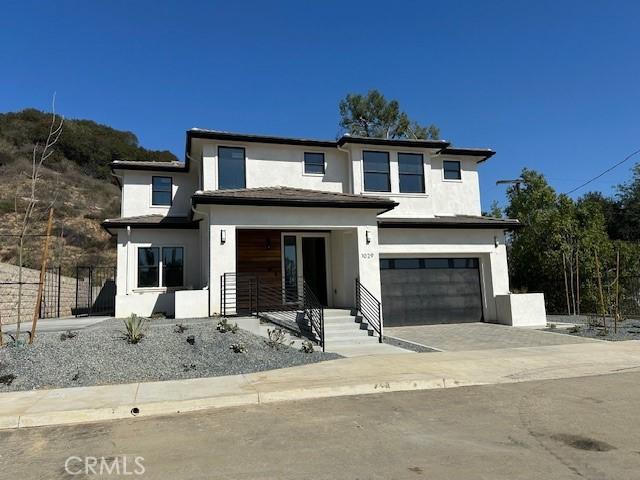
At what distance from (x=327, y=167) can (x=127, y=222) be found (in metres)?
7.77

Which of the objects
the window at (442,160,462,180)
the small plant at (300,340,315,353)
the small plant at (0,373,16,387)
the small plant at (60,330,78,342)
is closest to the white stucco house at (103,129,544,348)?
the window at (442,160,462,180)

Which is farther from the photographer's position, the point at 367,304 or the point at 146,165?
the point at 146,165


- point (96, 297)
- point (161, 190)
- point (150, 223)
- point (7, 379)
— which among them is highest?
point (161, 190)

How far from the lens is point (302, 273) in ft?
55.3

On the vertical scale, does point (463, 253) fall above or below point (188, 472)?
above

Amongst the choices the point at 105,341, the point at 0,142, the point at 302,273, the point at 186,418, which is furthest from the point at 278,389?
the point at 0,142

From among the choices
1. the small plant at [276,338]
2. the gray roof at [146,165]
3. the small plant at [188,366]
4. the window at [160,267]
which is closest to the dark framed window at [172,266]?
the window at [160,267]

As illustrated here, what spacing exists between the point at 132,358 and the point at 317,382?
13.4ft

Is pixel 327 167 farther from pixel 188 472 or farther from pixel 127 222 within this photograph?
pixel 188 472

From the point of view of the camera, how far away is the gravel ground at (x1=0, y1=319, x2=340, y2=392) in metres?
8.75

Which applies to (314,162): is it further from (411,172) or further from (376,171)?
(411,172)

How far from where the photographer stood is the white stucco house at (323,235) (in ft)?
50.5

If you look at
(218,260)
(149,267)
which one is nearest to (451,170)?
(218,260)
